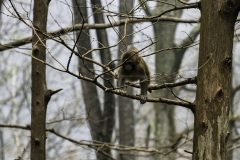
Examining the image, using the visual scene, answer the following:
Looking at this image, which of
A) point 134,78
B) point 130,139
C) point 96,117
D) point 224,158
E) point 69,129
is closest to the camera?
point 224,158

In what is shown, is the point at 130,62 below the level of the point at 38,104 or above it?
above

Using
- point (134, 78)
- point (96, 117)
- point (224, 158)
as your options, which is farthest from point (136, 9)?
point (96, 117)

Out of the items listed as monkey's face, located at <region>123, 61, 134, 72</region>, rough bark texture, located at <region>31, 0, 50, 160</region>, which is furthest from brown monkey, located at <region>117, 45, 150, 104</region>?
rough bark texture, located at <region>31, 0, 50, 160</region>

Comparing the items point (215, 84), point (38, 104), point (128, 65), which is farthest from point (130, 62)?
point (215, 84)

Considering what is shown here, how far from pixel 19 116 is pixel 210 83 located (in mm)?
17004

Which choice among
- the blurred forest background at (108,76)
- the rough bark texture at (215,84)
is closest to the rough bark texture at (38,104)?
the blurred forest background at (108,76)

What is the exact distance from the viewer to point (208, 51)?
15.3 ft

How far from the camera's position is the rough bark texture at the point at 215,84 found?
14.9ft

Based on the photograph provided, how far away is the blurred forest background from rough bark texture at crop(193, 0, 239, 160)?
0.24 metres

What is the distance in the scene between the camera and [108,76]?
33.6 feet

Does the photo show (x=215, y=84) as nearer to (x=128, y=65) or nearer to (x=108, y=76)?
(x=128, y=65)

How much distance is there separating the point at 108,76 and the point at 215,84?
19.1 feet

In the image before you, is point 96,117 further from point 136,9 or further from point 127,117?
point 136,9

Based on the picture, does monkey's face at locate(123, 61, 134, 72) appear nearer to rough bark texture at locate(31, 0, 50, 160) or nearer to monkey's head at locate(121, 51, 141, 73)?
monkey's head at locate(121, 51, 141, 73)
